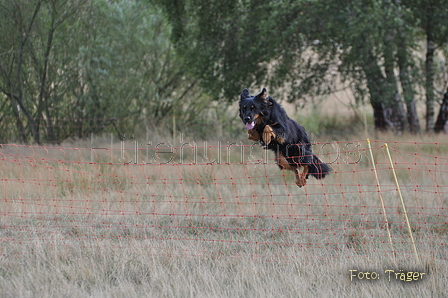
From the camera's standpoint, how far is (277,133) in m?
4.26

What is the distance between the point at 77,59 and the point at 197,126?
4712 millimetres

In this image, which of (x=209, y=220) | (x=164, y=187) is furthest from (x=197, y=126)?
(x=209, y=220)

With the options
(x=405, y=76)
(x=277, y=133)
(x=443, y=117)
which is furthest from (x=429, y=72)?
(x=277, y=133)

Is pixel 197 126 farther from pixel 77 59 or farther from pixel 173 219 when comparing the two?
pixel 173 219

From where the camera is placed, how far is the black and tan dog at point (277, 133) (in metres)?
4.23

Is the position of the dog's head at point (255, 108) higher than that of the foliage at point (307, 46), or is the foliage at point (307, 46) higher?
the foliage at point (307, 46)

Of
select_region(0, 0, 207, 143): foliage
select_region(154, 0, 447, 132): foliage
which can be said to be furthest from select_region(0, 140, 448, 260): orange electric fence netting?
select_region(0, 0, 207, 143): foliage

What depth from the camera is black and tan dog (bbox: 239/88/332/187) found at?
423cm

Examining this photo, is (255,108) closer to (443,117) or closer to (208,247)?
(208,247)

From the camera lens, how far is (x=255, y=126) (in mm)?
4406

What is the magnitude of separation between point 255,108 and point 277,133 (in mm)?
331

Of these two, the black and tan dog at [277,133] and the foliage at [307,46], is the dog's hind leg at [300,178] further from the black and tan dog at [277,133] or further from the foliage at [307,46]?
the foliage at [307,46]


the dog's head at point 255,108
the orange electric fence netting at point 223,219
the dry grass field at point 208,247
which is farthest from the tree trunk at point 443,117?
the dog's head at point 255,108

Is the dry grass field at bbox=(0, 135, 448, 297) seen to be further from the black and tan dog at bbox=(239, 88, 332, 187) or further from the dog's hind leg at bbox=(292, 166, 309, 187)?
the dog's hind leg at bbox=(292, 166, 309, 187)
